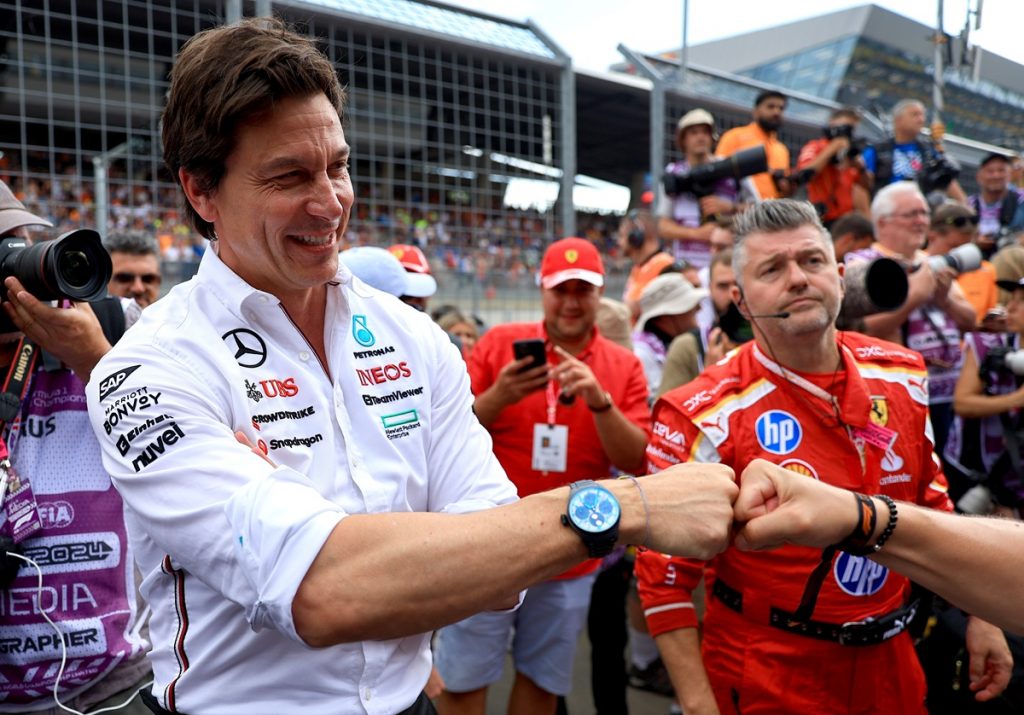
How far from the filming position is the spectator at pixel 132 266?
12.9 feet

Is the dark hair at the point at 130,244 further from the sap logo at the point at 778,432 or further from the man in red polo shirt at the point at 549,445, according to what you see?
the sap logo at the point at 778,432

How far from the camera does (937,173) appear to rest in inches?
248

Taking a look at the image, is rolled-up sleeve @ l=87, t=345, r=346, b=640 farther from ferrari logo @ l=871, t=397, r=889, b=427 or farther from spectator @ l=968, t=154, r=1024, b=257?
spectator @ l=968, t=154, r=1024, b=257

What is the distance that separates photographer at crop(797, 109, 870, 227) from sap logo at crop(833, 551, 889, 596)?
4.28 meters

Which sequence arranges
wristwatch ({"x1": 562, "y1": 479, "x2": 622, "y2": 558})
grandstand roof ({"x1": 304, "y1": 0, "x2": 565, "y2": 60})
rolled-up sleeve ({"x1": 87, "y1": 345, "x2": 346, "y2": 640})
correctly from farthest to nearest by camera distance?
grandstand roof ({"x1": 304, "y1": 0, "x2": 565, "y2": 60})
wristwatch ({"x1": 562, "y1": 479, "x2": 622, "y2": 558})
rolled-up sleeve ({"x1": 87, "y1": 345, "x2": 346, "y2": 640})

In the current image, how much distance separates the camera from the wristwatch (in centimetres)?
135

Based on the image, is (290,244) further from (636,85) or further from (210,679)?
(636,85)

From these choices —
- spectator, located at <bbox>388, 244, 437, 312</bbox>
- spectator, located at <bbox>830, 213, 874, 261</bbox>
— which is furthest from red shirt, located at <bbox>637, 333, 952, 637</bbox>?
spectator, located at <bbox>830, 213, 874, 261</bbox>

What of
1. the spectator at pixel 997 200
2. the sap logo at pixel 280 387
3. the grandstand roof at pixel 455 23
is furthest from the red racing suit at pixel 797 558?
the spectator at pixel 997 200

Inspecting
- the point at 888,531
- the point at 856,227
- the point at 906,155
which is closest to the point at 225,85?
the point at 888,531

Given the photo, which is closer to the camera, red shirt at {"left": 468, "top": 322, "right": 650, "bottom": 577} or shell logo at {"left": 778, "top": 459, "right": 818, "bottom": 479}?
shell logo at {"left": 778, "top": 459, "right": 818, "bottom": 479}

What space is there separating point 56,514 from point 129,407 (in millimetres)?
932

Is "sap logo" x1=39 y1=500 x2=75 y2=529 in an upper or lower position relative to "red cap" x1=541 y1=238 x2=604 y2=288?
lower

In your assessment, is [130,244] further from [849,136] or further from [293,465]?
[849,136]
